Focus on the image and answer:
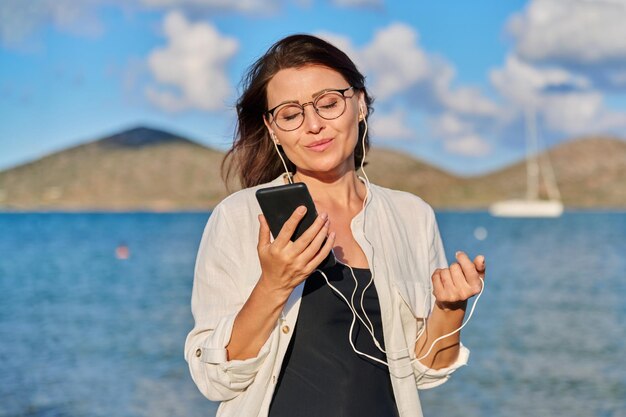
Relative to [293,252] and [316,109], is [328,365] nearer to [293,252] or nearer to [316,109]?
[293,252]

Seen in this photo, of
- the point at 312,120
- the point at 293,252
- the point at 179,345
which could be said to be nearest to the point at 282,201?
the point at 293,252

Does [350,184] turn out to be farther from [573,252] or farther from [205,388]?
[573,252]

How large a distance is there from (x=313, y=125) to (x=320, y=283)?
463 mm

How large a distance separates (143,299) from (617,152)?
15588cm

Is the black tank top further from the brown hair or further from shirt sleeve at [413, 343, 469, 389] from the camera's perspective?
the brown hair

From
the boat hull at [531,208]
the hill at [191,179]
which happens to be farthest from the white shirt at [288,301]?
the hill at [191,179]

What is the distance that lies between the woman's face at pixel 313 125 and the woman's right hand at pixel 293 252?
0.53 metres

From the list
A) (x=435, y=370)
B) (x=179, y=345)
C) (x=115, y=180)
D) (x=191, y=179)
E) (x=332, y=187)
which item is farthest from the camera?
(x=191, y=179)

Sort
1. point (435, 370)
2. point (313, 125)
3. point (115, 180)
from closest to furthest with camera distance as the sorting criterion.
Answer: point (313, 125) → point (435, 370) → point (115, 180)

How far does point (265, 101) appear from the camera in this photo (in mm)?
2777

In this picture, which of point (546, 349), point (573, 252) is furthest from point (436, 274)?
point (573, 252)

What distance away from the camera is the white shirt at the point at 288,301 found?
2379 millimetres

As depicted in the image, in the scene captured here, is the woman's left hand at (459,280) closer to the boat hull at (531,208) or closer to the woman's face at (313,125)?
the woman's face at (313,125)

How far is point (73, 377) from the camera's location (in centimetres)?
1334
